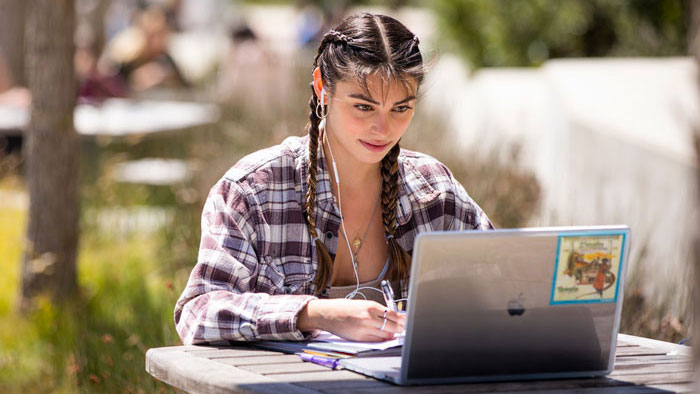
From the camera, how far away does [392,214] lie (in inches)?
107

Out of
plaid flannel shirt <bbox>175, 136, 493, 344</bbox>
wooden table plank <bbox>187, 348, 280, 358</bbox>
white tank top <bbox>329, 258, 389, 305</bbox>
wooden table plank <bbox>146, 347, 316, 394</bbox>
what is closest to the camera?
wooden table plank <bbox>146, 347, 316, 394</bbox>

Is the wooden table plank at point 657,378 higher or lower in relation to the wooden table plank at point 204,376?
lower

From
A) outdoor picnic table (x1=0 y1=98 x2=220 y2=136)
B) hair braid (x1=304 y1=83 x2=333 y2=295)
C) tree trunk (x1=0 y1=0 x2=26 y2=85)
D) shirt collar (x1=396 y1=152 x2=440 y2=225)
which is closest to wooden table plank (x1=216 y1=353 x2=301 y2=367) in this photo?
hair braid (x1=304 y1=83 x2=333 y2=295)

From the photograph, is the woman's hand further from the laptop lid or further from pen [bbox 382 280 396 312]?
the laptop lid

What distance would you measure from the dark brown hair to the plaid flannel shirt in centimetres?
3

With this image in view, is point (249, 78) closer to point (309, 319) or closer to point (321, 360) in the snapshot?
point (309, 319)

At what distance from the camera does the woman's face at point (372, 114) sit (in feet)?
8.28

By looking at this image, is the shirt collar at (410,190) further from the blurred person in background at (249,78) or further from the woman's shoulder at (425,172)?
the blurred person in background at (249,78)

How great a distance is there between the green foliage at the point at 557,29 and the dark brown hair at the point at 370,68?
7402 mm

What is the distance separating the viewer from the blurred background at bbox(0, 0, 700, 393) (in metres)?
4.21

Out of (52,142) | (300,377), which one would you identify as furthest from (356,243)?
(52,142)

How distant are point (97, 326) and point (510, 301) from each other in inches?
115

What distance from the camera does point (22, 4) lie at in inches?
428

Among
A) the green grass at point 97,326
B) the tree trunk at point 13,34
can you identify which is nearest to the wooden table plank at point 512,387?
the green grass at point 97,326
